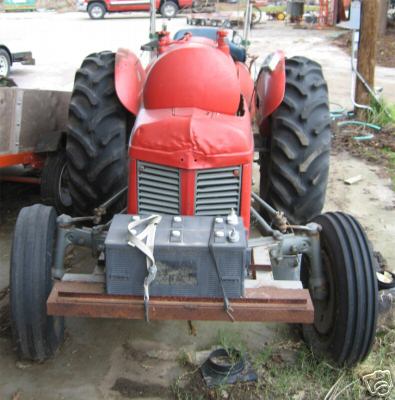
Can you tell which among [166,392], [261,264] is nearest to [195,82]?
[261,264]

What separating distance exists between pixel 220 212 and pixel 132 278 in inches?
28.4

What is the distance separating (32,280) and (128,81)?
1723mm

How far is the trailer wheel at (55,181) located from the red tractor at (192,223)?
919 millimetres

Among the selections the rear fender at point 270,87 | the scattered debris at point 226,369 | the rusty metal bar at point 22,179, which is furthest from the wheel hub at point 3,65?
the scattered debris at point 226,369

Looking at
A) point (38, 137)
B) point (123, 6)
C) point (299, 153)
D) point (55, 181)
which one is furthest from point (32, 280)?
point (123, 6)

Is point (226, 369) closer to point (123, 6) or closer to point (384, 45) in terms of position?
point (384, 45)

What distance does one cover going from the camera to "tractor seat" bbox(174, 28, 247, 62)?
5.25 meters

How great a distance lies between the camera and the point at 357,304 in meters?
3.23

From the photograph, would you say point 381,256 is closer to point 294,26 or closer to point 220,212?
point 220,212

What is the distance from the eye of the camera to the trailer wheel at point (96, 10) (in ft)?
84.8

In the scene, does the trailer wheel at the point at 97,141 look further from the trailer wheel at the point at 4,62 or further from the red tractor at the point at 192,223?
the trailer wheel at the point at 4,62

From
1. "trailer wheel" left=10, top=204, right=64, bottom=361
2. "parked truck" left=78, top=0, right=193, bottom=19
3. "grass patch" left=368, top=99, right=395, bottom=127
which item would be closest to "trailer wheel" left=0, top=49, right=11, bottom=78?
"grass patch" left=368, top=99, right=395, bottom=127

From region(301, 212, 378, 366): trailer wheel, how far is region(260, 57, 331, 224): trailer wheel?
27.0 inches

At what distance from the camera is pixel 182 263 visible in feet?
9.47
